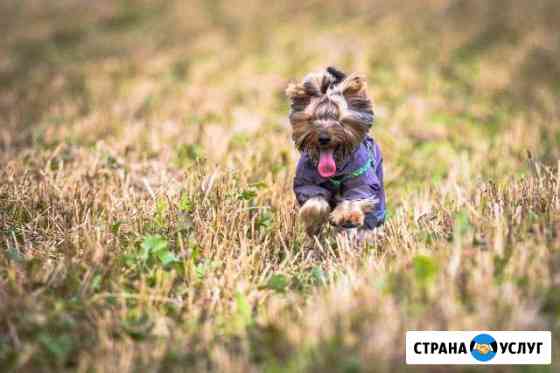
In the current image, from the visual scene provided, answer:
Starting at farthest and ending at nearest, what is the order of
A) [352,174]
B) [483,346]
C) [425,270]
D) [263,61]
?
[263,61], [352,174], [425,270], [483,346]

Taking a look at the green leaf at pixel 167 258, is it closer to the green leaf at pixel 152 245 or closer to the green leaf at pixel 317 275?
the green leaf at pixel 152 245

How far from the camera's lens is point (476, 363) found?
8.52 ft

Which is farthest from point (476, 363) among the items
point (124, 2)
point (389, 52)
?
point (124, 2)

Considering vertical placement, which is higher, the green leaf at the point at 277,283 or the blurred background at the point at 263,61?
the blurred background at the point at 263,61

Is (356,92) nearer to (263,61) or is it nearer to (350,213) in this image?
(350,213)

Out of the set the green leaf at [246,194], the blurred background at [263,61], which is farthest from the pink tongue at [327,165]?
the blurred background at [263,61]

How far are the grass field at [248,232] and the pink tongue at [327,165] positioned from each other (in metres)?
0.52

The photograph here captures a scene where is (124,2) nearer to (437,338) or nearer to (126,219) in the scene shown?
(126,219)

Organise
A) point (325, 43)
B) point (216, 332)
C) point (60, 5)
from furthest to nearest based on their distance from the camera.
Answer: point (60, 5)
point (325, 43)
point (216, 332)

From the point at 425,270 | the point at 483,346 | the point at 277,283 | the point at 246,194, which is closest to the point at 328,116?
the point at 246,194

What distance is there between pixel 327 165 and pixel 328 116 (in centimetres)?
31

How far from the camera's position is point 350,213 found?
381 cm

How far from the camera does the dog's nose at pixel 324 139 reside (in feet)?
12.4

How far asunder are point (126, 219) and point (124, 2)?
20900 mm
